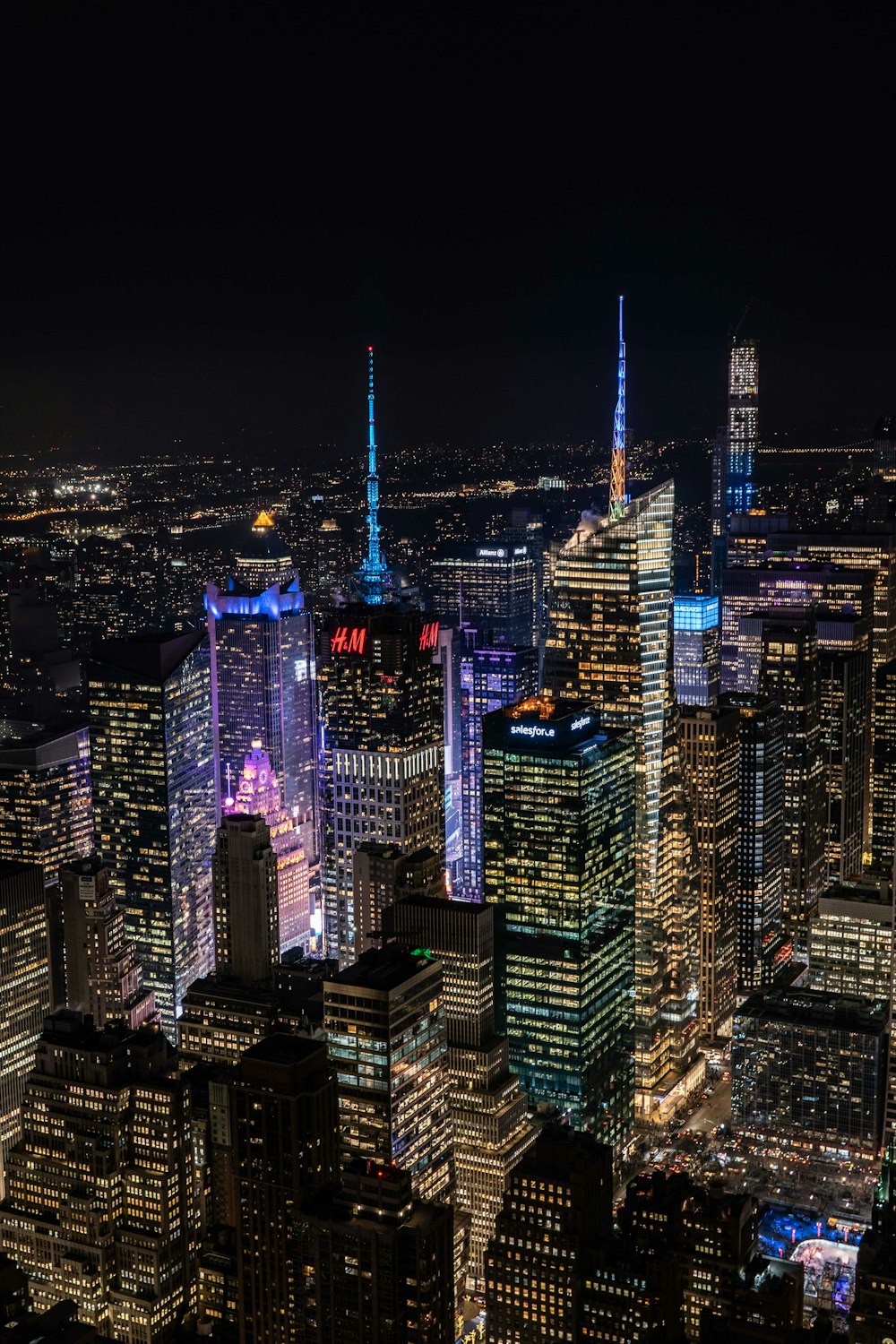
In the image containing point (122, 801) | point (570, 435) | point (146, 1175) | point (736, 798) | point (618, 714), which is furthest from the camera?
point (736, 798)

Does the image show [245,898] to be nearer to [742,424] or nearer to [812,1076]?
[812,1076]

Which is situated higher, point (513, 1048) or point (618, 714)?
point (618, 714)

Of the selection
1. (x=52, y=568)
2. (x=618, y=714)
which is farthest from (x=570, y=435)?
(x=52, y=568)

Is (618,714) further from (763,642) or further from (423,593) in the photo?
(763,642)

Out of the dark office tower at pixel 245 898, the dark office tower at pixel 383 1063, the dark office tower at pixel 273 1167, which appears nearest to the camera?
the dark office tower at pixel 273 1167

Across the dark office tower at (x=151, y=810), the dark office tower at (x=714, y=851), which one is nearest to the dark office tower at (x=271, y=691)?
the dark office tower at (x=151, y=810)

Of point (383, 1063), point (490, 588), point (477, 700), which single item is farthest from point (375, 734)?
point (383, 1063)

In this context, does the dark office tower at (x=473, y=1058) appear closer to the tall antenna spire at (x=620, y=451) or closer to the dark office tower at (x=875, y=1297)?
the dark office tower at (x=875, y=1297)
